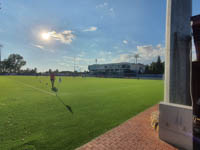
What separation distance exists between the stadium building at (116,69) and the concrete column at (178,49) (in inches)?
2646

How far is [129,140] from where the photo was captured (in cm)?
309

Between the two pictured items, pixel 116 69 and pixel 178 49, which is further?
pixel 116 69

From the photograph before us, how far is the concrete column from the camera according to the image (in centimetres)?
336

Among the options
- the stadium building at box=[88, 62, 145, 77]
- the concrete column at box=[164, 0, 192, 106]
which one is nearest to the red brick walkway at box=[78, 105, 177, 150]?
the concrete column at box=[164, 0, 192, 106]

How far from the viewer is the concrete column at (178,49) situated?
3.36 meters

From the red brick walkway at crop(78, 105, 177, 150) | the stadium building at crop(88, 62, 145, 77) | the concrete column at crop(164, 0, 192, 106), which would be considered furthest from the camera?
the stadium building at crop(88, 62, 145, 77)

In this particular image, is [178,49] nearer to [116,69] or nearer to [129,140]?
[129,140]

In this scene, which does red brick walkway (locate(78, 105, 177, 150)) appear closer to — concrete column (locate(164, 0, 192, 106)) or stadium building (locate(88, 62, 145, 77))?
concrete column (locate(164, 0, 192, 106))

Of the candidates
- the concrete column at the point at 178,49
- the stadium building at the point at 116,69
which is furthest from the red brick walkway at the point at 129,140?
the stadium building at the point at 116,69

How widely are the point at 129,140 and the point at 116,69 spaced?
82.3 meters

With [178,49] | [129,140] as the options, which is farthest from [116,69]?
[129,140]

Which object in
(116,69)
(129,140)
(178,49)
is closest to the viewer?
(129,140)

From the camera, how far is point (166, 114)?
2.91 metres

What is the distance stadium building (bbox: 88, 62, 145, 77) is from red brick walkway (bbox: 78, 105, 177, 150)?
2648 inches
